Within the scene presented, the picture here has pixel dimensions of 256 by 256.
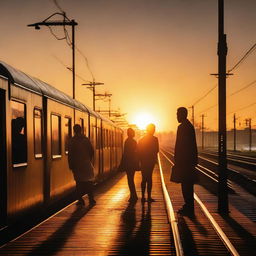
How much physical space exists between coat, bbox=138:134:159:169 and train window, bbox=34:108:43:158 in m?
3.05

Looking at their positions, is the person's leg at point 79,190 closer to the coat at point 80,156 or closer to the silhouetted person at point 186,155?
the coat at point 80,156

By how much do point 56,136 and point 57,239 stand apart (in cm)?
448

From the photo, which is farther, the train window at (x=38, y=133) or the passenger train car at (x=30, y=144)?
the train window at (x=38, y=133)

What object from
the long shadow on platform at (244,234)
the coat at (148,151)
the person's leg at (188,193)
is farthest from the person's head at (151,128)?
the long shadow on platform at (244,234)

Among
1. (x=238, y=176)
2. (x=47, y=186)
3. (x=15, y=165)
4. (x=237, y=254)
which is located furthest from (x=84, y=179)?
(x=238, y=176)

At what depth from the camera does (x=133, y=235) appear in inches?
333

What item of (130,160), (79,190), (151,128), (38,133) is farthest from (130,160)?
(38,133)

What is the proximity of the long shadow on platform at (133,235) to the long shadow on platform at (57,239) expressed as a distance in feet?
2.69

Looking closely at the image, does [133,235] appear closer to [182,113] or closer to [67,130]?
[182,113]

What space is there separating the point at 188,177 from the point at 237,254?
3461mm

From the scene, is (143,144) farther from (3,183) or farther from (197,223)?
(3,183)

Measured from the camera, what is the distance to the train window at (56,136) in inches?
469

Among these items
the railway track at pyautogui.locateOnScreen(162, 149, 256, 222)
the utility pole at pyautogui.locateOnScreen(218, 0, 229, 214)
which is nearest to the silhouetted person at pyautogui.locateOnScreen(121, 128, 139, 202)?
the utility pole at pyautogui.locateOnScreen(218, 0, 229, 214)

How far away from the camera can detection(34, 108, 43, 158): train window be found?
33.3 feet
